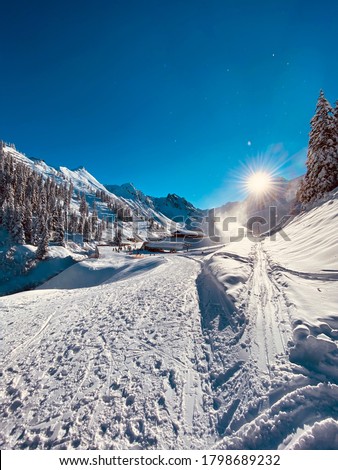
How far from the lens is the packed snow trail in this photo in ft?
11.1

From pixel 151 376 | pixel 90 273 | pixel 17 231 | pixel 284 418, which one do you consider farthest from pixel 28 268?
pixel 284 418

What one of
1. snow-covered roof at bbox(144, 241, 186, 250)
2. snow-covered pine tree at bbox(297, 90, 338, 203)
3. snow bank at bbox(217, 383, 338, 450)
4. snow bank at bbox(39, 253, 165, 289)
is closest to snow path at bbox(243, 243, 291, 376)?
snow bank at bbox(217, 383, 338, 450)

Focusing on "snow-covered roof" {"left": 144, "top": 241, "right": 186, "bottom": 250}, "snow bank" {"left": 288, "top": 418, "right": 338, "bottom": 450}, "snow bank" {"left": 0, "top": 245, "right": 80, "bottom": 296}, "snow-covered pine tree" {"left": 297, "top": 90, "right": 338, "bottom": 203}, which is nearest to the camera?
"snow bank" {"left": 288, "top": 418, "right": 338, "bottom": 450}

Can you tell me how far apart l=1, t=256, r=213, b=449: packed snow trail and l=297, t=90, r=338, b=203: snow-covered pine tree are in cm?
2772

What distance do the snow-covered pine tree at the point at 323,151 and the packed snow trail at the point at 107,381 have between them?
2772cm

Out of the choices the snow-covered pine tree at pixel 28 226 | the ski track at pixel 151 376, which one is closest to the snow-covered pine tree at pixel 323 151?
the ski track at pixel 151 376

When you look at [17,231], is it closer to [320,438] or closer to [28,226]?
[28,226]

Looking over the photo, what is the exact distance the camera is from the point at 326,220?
15219 millimetres

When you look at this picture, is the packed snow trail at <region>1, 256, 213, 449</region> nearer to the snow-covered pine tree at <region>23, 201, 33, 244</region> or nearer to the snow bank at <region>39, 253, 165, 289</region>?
the snow bank at <region>39, 253, 165, 289</region>

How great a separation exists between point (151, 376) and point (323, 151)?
108 ft

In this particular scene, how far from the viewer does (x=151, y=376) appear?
463 centimetres

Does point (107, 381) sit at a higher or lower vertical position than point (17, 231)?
lower
